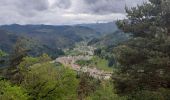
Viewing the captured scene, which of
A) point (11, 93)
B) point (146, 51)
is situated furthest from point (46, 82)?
point (146, 51)

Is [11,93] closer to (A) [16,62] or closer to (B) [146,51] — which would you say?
(A) [16,62]

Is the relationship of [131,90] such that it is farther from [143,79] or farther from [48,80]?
[48,80]

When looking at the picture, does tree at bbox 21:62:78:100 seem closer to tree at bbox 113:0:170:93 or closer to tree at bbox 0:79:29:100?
tree at bbox 0:79:29:100

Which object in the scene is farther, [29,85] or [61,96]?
[61,96]

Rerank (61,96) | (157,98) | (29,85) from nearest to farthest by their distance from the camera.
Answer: (157,98) → (29,85) → (61,96)

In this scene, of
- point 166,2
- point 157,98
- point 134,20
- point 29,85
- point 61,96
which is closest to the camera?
point 157,98

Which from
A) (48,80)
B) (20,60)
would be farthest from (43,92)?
(20,60)

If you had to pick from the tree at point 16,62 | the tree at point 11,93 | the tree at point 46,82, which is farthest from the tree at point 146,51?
the tree at point 16,62

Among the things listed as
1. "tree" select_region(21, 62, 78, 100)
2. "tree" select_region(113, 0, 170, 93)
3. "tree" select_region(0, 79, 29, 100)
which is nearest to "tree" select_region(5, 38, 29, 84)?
"tree" select_region(21, 62, 78, 100)
